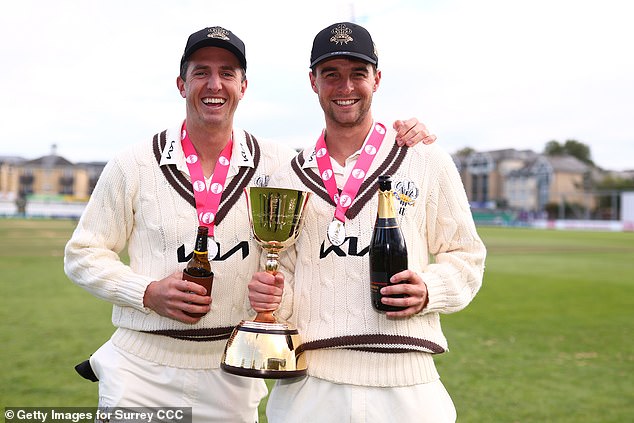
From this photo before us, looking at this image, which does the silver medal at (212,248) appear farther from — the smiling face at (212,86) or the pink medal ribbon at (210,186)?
the smiling face at (212,86)

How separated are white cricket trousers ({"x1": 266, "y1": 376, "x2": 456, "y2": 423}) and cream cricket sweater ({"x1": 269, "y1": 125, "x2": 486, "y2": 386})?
38 millimetres

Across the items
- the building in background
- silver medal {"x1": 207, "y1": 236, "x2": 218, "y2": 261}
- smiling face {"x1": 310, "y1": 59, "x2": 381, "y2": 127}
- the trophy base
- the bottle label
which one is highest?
the building in background

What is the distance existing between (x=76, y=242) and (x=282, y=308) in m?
0.97

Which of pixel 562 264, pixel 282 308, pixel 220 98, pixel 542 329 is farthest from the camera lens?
pixel 562 264

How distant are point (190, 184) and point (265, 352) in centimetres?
87

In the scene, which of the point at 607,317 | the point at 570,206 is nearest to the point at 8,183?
the point at 570,206

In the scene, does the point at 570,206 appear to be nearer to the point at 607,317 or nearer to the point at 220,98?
the point at 607,317

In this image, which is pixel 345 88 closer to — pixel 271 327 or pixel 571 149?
pixel 271 327

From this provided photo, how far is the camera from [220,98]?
8.92 feet

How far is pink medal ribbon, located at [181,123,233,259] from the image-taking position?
266cm

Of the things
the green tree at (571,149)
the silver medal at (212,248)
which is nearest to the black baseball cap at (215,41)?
the silver medal at (212,248)

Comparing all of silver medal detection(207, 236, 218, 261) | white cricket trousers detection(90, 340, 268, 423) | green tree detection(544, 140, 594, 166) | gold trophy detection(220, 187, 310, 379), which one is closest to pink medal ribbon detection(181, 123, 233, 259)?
silver medal detection(207, 236, 218, 261)

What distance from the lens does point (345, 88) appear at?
8.16 feet

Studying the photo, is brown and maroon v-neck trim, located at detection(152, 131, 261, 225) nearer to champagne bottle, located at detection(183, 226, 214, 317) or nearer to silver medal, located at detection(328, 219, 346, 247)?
champagne bottle, located at detection(183, 226, 214, 317)
